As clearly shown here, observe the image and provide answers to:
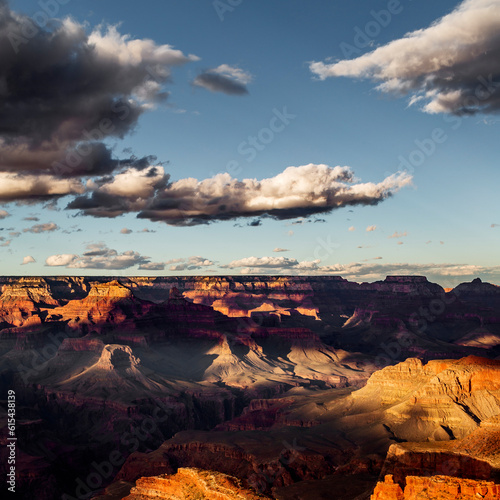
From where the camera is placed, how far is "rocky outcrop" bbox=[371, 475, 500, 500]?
4753cm

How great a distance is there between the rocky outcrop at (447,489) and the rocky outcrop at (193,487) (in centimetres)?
1339

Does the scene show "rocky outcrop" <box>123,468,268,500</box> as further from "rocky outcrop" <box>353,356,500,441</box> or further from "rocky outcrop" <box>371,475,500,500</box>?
"rocky outcrop" <box>353,356,500,441</box>

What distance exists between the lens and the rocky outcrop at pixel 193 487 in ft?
185

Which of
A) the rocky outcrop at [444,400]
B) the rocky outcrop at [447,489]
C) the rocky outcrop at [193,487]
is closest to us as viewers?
the rocky outcrop at [447,489]

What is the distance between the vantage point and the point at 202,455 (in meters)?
122

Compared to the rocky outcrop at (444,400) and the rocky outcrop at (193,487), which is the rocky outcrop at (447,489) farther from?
the rocky outcrop at (444,400)

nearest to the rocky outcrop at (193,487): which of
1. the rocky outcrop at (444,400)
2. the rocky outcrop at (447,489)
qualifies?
the rocky outcrop at (447,489)

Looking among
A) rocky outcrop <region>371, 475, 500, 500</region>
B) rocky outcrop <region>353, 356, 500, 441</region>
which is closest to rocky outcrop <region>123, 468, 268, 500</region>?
rocky outcrop <region>371, 475, 500, 500</region>

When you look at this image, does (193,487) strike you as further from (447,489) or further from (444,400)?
(444,400)

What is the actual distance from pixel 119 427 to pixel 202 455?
57.5 meters

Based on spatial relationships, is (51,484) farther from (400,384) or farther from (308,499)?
(400,384)

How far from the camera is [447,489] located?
49469 millimetres

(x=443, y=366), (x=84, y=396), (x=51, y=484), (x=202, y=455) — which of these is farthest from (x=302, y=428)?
(x=84, y=396)

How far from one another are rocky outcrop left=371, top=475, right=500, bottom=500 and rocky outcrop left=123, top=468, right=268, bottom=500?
43.9 feet
